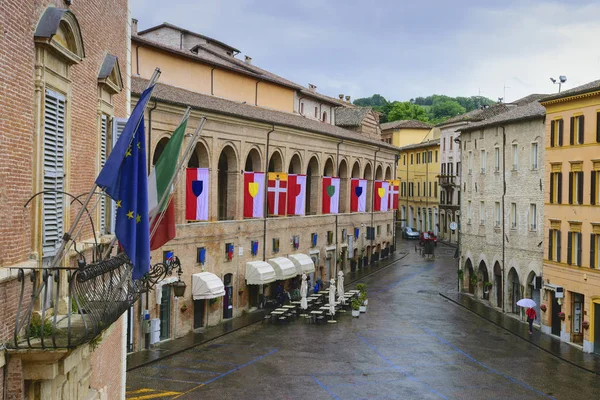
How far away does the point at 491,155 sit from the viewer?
53.6 meters

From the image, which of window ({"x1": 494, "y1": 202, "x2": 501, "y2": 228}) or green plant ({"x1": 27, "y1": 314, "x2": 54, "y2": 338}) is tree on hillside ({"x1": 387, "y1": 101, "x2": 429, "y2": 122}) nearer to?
window ({"x1": 494, "y1": 202, "x2": 501, "y2": 228})

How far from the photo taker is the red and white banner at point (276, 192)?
4731cm

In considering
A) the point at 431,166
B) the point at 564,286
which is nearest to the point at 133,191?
the point at 564,286

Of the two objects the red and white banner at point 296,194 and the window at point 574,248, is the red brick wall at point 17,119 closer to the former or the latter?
the window at point 574,248

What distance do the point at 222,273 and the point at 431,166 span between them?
6118cm

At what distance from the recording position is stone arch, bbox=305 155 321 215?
5819 cm

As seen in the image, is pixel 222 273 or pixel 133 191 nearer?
pixel 133 191

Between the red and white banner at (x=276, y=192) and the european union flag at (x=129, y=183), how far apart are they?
35049 millimetres

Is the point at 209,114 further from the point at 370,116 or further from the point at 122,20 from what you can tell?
the point at 370,116

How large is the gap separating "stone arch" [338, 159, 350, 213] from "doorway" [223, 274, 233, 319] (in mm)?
21790

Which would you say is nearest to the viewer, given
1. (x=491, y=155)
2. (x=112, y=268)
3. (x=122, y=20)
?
(x=112, y=268)

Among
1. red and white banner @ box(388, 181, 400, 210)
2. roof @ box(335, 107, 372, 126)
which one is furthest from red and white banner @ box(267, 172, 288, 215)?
roof @ box(335, 107, 372, 126)

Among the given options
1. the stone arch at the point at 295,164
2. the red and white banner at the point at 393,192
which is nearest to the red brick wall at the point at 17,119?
the stone arch at the point at 295,164

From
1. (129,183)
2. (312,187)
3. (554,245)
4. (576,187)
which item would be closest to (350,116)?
(312,187)
